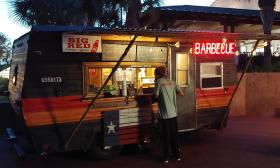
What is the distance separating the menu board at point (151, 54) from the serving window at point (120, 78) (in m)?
0.10

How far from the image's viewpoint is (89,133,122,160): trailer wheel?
26.3ft

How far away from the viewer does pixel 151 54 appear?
8430mm

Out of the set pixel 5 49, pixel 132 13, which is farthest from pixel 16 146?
pixel 5 49

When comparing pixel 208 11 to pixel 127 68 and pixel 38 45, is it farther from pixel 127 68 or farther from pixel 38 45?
pixel 38 45

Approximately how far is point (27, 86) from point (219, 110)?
4.42m

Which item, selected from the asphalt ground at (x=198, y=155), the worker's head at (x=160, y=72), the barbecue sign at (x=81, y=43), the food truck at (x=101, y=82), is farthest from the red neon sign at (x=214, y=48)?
the barbecue sign at (x=81, y=43)

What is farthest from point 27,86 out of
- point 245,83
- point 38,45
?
point 245,83

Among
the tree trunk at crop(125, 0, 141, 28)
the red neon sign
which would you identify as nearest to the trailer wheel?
the red neon sign

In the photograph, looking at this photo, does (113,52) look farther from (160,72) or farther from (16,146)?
(16,146)

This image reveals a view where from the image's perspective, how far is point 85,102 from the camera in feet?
25.2

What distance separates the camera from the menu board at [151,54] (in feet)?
27.2

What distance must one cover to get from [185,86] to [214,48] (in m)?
1.16

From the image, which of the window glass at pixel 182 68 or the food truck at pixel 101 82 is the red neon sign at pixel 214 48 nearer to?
the food truck at pixel 101 82

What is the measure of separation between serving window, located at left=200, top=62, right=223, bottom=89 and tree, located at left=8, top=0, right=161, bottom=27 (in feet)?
17.5
